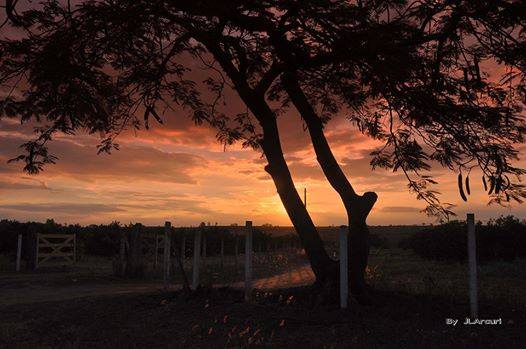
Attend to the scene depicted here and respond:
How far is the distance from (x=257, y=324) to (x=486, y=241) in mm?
25606

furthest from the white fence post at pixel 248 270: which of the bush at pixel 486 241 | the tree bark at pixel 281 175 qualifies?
the bush at pixel 486 241

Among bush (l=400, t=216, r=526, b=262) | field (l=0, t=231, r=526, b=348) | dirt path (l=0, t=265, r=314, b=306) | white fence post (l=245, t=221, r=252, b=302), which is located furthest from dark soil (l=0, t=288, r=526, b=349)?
bush (l=400, t=216, r=526, b=262)

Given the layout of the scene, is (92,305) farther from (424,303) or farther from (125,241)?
(125,241)

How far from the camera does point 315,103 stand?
55.6ft

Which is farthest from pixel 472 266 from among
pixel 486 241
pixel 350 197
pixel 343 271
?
pixel 486 241

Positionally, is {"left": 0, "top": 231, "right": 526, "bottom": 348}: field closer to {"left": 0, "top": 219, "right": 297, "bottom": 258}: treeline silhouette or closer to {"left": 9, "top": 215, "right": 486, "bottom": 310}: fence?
{"left": 9, "top": 215, "right": 486, "bottom": 310}: fence

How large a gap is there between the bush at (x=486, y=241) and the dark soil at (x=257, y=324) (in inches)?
813

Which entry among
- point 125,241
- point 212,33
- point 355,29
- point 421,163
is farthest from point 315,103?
point 125,241

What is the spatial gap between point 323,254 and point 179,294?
345 centimetres

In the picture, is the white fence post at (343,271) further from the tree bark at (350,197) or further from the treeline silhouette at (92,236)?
the treeline silhouette at (92,236)

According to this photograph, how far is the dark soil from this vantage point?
8688 millimetres

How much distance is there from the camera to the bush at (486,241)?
30422mm

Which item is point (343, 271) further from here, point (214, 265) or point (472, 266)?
point (214, 265)

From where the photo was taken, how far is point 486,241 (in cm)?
3156
